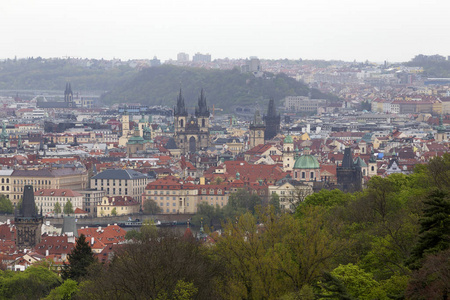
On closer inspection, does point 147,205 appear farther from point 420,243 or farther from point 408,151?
point 420,243

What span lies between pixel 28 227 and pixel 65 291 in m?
24.6

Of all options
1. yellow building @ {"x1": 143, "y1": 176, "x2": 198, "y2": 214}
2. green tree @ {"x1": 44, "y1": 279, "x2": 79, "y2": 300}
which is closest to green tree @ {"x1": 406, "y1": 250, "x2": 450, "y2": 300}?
green tree @ {"x1": 44, "y1": 279, "x2": 79, "y2": 300}

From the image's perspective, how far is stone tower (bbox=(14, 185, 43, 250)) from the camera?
64.9 m

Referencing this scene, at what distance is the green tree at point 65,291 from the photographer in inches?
1614

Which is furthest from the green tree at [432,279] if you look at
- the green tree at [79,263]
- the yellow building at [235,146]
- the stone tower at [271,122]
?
the stone tower at [271,122]

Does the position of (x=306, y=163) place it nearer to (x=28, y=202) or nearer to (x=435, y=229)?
(x=28, y=202)

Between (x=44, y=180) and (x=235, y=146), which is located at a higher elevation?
(x=44, y=180)

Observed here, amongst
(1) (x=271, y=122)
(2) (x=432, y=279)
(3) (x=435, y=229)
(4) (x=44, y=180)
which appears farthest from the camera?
(1) (x=271, y=122)

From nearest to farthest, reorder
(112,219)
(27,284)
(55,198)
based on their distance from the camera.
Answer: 1. (27,284)
2. (112,219)
3. (55,198)

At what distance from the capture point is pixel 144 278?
112 feet

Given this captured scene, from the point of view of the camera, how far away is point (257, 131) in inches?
5226

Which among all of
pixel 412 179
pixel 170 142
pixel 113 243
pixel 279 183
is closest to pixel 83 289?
pixel 412 179

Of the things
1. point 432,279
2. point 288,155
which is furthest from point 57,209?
point 432,279

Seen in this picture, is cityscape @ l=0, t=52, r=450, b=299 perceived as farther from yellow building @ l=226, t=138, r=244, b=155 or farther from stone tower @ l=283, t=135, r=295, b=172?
yellow building @ l=226, t=138, r=244, b=155
